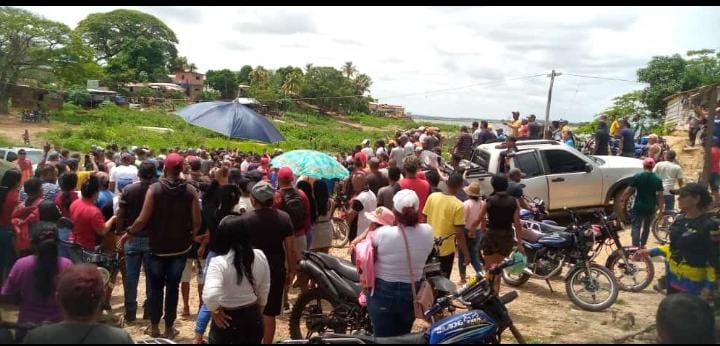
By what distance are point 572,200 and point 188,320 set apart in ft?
23.8

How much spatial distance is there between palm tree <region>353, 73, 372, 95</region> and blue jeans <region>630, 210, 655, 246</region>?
77474 millimetres

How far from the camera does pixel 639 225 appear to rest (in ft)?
26.4

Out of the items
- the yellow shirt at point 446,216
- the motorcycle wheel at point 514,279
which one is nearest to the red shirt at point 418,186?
the yellow shirt at point 446,216

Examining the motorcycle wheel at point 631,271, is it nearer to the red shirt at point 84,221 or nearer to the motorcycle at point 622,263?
the motorcycle at point 622,263

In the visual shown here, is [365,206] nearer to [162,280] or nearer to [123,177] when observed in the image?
[162,280]

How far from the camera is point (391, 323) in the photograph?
3973mm

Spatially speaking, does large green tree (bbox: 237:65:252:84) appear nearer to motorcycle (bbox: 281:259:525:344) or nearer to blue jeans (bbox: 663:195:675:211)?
blue jeans (bbox: 663:195:675:211)

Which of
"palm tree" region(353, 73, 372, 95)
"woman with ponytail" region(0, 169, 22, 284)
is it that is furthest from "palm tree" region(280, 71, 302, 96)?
"woman with ponytail" region(0, 169, 22, 284)

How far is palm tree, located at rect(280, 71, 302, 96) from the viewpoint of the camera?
78.9 meters

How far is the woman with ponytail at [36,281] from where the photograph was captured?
353 cm

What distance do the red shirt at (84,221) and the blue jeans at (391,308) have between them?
3.16 meters

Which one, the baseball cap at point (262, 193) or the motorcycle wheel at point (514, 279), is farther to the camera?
the motorcycle wheel at point (514, 279)

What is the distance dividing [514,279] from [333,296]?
3.36 m

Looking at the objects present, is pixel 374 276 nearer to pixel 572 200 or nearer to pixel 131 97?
pixel 572 200
